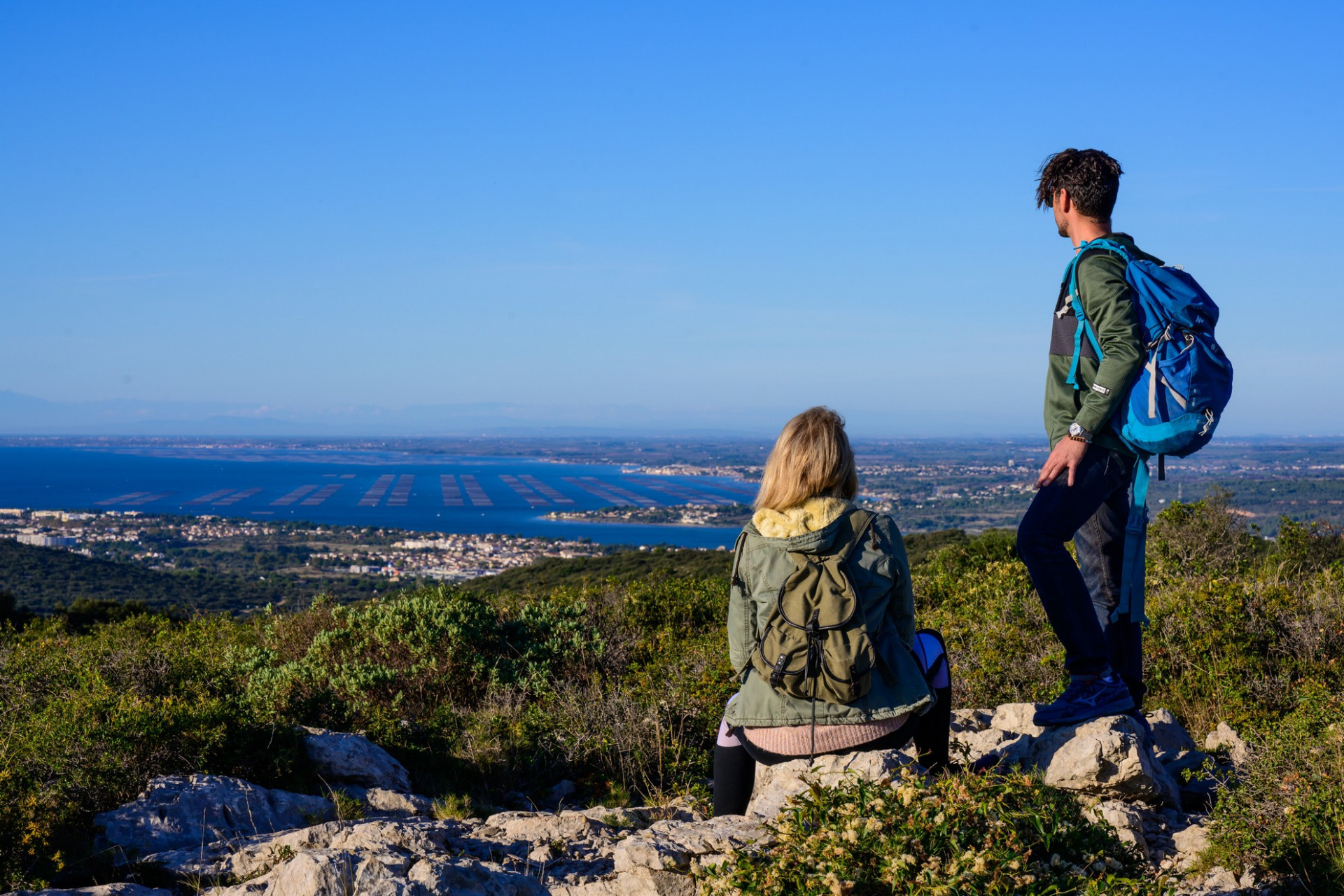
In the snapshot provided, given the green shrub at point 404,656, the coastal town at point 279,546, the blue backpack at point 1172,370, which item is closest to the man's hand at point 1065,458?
the blue backpack at point 1172,370

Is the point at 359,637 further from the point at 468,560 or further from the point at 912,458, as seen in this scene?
the point at 912,458

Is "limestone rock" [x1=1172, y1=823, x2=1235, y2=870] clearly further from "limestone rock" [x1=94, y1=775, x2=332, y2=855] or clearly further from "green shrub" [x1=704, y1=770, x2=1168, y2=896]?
"limestone rock" [x1=94, y1=775, x2=332, y2=855]

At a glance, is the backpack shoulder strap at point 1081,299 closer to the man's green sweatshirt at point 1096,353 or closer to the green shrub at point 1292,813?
the man's green sweatshirt at point 1096,353

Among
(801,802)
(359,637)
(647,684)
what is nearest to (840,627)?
(801,802)

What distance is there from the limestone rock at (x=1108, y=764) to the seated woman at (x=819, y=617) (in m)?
0.69

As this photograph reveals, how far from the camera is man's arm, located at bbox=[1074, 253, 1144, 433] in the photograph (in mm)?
3281

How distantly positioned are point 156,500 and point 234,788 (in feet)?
229

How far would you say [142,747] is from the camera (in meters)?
3.93

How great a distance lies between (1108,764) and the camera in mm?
3365

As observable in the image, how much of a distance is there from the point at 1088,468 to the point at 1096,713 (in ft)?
3.16

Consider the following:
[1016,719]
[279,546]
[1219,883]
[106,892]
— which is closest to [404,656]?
[106,892]

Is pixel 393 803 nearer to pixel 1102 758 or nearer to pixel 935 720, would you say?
pixel 935 720

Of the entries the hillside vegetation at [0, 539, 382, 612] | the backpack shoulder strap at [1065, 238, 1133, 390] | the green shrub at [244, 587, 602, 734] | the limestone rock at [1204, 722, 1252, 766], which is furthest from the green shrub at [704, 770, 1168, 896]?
the hillside vegetation at [0, 539, 382, 612]

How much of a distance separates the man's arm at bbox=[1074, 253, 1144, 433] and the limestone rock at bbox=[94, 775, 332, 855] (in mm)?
3401
